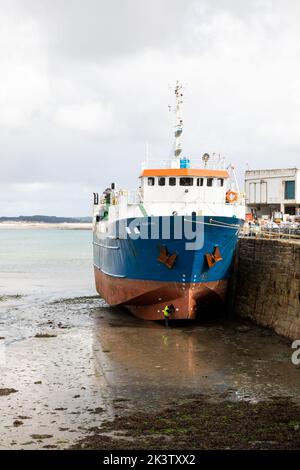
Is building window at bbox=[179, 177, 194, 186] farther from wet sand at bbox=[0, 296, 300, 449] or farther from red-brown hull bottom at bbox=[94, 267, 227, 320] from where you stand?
wet sand at bbox=[0, 296, 300, 449]

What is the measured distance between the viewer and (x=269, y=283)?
65.0ft

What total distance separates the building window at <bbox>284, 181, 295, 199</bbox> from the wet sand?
73.6 feet

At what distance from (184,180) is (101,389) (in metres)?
12.1

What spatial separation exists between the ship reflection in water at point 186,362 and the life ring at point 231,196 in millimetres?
5258

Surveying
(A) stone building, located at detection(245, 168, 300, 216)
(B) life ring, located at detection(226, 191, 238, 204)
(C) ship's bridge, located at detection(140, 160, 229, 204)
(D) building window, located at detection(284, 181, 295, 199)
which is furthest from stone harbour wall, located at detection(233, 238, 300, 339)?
(D) building window, located at detection(284, 181, 295, 199)

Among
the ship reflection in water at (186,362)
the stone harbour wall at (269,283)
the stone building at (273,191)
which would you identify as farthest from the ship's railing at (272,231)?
the stone building at (273,191)

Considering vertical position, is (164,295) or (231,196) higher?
(231,196)

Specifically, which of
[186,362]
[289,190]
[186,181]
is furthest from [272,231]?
[289,190]

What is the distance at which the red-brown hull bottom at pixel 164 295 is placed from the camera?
65.8ft

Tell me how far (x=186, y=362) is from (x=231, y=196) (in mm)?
9866

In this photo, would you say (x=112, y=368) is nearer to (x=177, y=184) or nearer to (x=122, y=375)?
(x=122, y=375)
